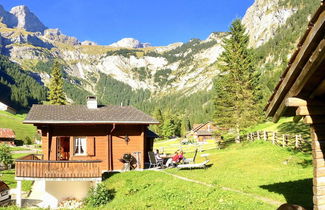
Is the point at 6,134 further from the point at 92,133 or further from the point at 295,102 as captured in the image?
the point at 295,102

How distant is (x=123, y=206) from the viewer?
13.0 meters

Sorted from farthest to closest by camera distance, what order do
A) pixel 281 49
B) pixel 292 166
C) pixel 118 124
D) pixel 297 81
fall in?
pixel 281 49 < pixel 118 124 < pixel 292 166 < pixel 297 81

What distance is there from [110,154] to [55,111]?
560 centimetres

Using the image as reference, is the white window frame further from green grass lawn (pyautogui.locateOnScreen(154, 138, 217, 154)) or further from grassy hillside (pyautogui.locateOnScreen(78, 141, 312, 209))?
green grass lawn (pyautogui.locateOnScreen(154, 138, 217, 154))

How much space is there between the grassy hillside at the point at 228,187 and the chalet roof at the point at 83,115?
4206mm

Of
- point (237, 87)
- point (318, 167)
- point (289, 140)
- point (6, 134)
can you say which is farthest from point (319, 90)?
point (6, 134)

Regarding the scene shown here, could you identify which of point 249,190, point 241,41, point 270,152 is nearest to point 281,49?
point 241,41

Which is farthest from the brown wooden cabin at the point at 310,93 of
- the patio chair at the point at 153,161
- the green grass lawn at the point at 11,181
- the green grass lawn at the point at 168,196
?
the green grass lawn at the point at 11,181

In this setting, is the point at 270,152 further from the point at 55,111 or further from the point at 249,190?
the point at 55,111

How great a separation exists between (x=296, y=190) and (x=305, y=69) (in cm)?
812

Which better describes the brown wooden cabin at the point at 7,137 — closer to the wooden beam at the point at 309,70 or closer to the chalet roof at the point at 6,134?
the chalet roof at the point at 6,134

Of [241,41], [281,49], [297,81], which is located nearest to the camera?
[297,81]

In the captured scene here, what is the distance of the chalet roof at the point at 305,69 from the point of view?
207 inches

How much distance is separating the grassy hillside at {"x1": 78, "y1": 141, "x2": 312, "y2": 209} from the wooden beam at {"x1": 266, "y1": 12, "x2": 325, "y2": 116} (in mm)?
4745
